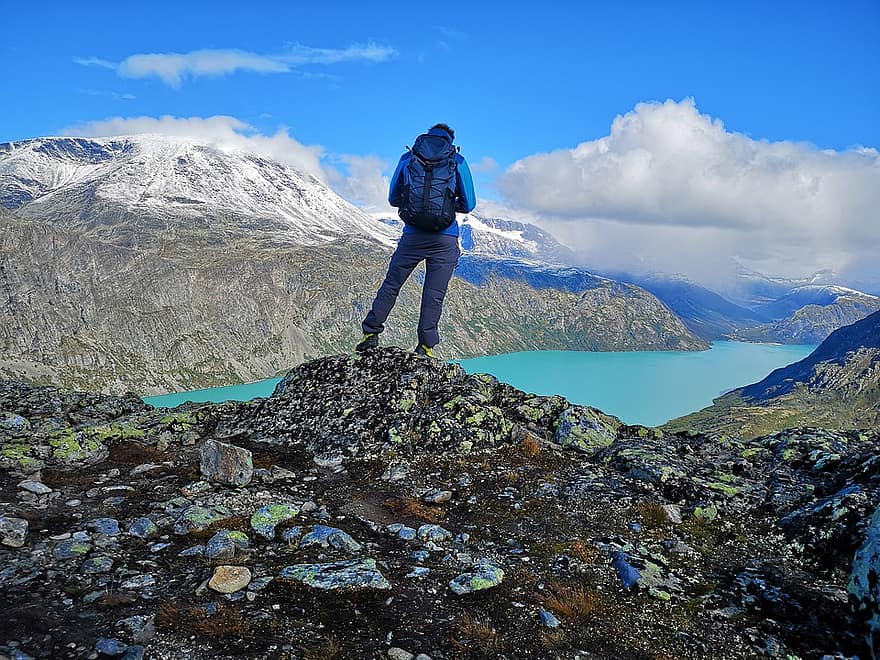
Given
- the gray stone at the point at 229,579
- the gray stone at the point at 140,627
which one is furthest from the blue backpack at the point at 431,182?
the gray stone at the point at 140,627

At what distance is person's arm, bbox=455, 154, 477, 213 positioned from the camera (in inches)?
546

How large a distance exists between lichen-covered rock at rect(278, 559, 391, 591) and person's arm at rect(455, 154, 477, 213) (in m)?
9.30

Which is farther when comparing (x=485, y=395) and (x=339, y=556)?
(x=485, y=395)

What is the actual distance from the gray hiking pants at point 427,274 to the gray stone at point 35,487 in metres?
8.84

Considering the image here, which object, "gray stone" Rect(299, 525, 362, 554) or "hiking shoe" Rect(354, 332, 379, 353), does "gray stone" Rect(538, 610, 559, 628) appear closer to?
"gray stone" Rect(299, 525, 362, 554)

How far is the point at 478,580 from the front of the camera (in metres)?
7.15

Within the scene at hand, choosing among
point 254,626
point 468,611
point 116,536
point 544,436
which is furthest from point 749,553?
point 116,536

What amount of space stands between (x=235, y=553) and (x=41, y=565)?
2.37m

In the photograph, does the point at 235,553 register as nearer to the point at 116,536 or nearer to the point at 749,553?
the point at 116,536

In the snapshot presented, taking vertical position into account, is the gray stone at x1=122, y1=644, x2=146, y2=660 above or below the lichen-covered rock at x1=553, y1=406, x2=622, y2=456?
below

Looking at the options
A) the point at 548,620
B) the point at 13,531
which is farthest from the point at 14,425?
the point at 548,620

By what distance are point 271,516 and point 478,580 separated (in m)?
3.85

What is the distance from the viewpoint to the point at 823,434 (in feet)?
48.3

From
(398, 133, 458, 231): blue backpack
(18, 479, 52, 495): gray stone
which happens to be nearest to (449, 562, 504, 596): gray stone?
(18, 479, 52, 495): gray stone
